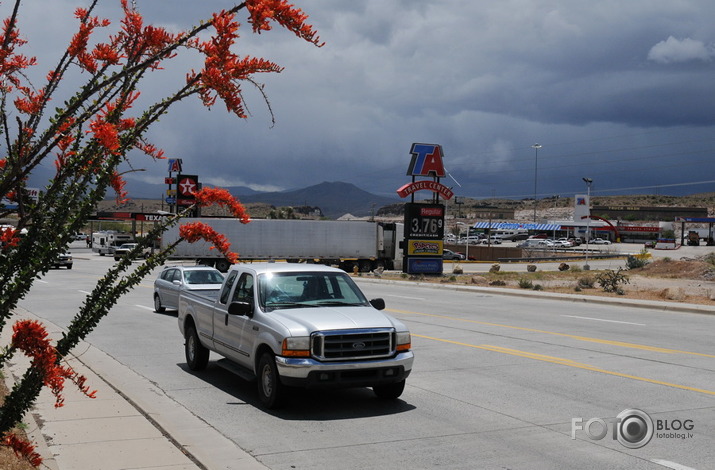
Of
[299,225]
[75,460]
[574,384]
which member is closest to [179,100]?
[75,460]

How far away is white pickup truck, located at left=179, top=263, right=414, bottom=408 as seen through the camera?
891 centimetres

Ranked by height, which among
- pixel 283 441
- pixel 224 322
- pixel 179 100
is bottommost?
pixel 283 441

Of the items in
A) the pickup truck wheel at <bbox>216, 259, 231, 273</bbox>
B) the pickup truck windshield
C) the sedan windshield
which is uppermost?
the pickup truck windshield

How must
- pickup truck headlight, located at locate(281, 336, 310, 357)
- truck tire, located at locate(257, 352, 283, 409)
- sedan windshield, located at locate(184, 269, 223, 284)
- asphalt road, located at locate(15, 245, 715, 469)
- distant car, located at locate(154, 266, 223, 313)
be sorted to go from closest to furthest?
asphalt road, located at locate(15, 245, 715, 469), pickup truck headlight, located at locate(281, 336, 310, 357), truck tire, located at locate(257, 352, 283, 409), distant car, located at locate(154, 266, 223, 313), sedan windshield, located at locate(184, 269, 223, 284)

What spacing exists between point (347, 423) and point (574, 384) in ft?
12.9

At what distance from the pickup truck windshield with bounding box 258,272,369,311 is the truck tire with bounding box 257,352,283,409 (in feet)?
2.60

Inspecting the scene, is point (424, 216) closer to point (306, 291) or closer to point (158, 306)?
point (158, 306)

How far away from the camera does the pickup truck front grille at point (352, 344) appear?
893 centimetres

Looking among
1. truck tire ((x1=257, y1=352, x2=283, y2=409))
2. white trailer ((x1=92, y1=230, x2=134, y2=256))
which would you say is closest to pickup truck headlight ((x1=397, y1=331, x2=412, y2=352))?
truck tire ((x1=257, y1=352, x2=283, y2=409))

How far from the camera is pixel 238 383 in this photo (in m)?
11.3

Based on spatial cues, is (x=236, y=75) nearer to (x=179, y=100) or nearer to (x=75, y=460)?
(x=179, y=100)

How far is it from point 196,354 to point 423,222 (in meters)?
38.1

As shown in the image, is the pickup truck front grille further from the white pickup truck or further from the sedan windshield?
the sedan windshield

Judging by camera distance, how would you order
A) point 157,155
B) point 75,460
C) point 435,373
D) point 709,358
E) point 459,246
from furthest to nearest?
point 459,246 → point 709,358 → point 435,373 → point 75,460 → point 157,155
